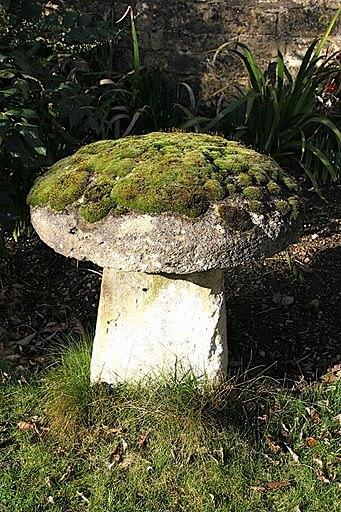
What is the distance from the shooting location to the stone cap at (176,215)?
2.82m

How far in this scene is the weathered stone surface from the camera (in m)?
2.81

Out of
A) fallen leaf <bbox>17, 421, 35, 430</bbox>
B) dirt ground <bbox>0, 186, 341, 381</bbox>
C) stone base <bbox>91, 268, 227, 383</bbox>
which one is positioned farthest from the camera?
dirt ground <bbox>0, 186, 341, 381</bbox>

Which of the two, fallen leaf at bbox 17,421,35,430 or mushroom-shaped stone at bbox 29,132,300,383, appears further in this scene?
fallen leaf at bbox 17,421,35,430

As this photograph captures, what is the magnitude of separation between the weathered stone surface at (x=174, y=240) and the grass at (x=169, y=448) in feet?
2.19

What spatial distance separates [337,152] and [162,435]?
303cm

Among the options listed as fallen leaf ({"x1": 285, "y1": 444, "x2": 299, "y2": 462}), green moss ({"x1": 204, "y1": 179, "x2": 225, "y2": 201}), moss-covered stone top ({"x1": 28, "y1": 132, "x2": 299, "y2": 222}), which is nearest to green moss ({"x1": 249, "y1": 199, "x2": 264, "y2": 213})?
moss-covered stone top ({"x1": 28, "y1": 132, "x2": 299, "y2": 222})

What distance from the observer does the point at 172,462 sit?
3164mm

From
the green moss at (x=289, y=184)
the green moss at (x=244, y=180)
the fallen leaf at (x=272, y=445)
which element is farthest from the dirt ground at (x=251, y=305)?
the green moss at (x=244, y=180)

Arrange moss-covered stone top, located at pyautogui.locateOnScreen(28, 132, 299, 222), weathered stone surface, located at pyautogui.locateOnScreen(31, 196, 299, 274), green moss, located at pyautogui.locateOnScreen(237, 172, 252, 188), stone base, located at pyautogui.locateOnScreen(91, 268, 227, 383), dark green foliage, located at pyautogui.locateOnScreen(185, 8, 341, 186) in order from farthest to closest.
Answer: dark green foliage, located at pyautogui.locateOnScreen(185, 8, 341, 186)
stone base, located at pyautogui.locateOnScreen(91, 268, 227, 383)
green moss, located at pyautogui.locateOnScreen(237, 172, 252, 188)
moss-covered stone top, located at pyautogui.locateOnScreen(28, 132, 299, 222)
weathered stone surface, located at pyautogui.locateOnScreen(31, 196, 299, 274)

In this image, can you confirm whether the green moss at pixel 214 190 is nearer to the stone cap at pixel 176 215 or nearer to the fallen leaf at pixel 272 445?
the stone cap at pixel 176 215

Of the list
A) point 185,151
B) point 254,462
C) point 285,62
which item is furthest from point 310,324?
point 285,62

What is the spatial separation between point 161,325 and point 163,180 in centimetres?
61

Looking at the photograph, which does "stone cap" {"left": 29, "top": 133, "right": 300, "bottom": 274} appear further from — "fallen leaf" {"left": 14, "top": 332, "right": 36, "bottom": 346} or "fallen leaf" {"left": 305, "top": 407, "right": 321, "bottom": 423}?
"fallen leaf" {"left": 14, "top": 332, "right": 36, "bottom": 346}

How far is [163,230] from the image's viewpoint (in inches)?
111
